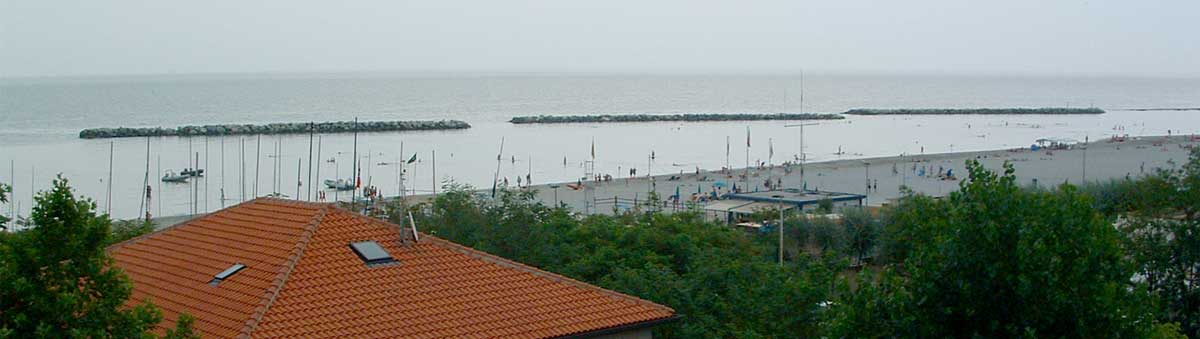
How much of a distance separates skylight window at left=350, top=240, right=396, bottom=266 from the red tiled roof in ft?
0.29

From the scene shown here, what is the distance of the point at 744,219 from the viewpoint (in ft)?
117

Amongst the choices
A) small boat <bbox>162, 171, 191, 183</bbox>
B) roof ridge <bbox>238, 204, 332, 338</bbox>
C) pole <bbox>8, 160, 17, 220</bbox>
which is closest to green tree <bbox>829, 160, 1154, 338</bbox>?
roof ridge <bbox>238, 204, 332, 338</bbox>

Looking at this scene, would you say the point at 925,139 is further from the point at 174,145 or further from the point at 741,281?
the point at 741,281

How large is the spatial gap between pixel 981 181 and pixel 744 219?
25.3m

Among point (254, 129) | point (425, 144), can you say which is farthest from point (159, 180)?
point (254, 129)

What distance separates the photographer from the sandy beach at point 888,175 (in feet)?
168

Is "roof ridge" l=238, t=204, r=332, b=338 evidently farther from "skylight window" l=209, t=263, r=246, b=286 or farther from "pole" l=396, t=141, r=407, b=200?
"pole" l=396, t=141, r=407, b=200

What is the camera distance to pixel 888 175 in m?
59.2

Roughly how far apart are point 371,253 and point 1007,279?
7.22 metres

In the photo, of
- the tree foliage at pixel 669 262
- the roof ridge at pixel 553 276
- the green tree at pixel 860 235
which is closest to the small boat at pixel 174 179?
the tree foliage at pixel 669 262

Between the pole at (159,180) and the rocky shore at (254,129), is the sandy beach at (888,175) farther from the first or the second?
the rocky shore at (254,129)

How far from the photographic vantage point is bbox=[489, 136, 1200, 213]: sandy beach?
51.2 metres

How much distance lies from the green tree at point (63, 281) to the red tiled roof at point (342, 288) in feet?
7.95

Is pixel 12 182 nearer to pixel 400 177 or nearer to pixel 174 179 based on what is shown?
pixel 174 179
